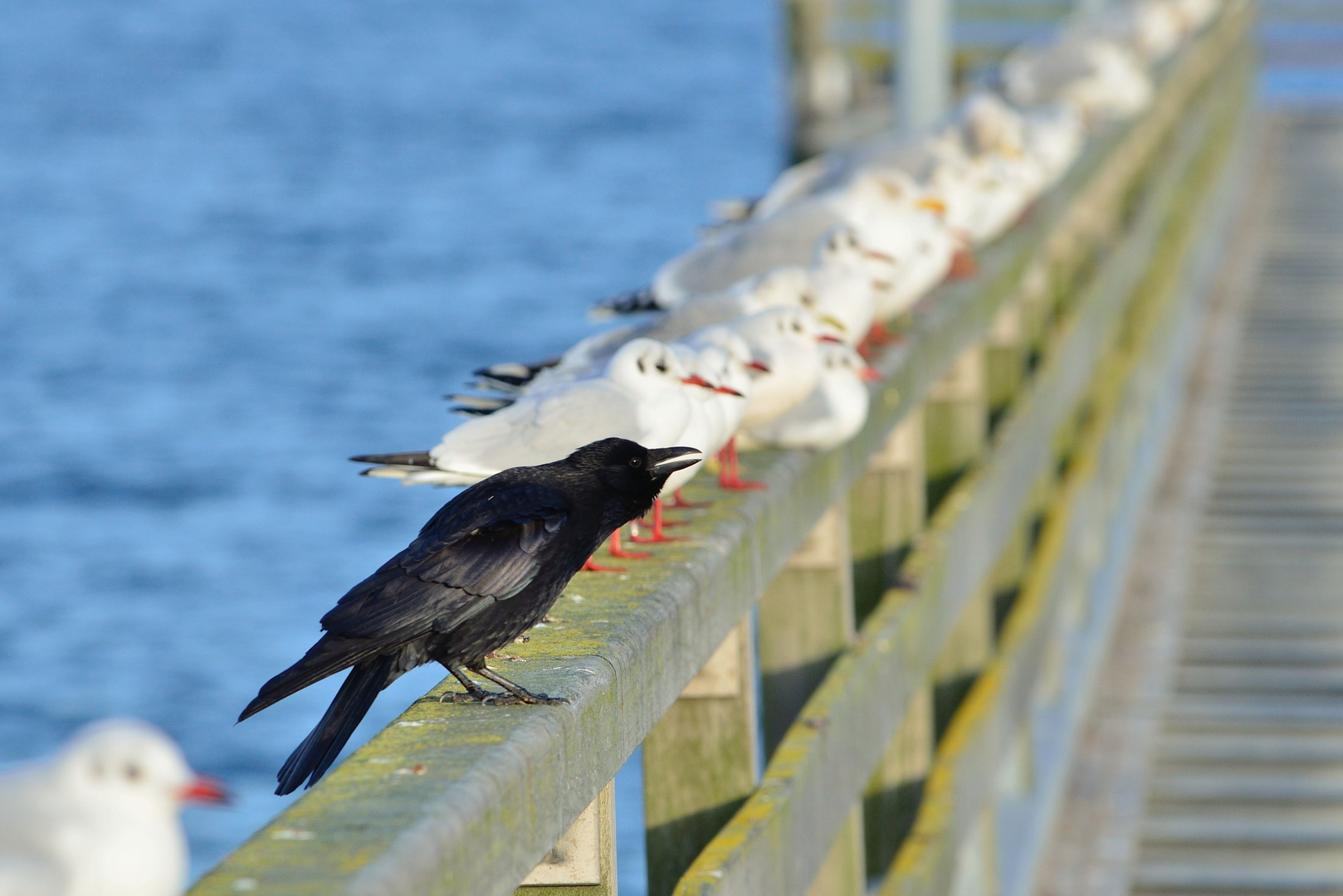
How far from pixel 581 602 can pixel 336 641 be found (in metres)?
0.42

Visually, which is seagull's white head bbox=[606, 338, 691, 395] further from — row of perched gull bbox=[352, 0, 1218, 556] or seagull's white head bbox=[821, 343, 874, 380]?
seagull's white head bbox=[821, 343, 874, 380]

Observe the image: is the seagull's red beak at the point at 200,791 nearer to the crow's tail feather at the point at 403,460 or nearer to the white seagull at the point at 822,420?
the crow's tail feather at the point at 403,460

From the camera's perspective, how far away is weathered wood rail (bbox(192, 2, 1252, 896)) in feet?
5.79

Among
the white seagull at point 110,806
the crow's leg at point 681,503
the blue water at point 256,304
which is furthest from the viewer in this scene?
the blue water at point 256,304

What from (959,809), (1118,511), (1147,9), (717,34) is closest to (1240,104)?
(1147,9)

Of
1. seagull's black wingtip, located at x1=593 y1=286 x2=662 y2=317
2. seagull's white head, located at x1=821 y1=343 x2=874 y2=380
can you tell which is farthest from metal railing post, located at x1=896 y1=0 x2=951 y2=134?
seagull's white head, located at x1=821 y1=343 x2=874 y2=380

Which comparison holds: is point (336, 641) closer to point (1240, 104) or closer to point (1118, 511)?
point (1118, 511)

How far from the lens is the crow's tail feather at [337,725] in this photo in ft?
6.38

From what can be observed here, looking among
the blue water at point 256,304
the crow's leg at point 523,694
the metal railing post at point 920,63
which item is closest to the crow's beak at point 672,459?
the crow's leg at point 523,694

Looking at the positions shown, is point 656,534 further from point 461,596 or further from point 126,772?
point 126,772

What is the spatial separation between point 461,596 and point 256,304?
2195cm

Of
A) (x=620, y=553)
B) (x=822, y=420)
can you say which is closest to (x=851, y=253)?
(x=822, y=420)

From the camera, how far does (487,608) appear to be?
6.97ft

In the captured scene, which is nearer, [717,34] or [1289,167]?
[1289,167]
